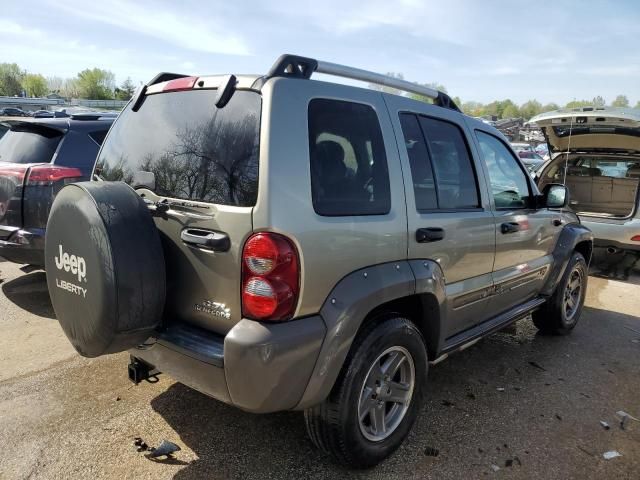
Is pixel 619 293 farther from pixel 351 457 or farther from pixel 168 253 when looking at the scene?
pixel 168 253

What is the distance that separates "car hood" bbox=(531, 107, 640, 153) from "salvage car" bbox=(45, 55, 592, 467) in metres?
3.97

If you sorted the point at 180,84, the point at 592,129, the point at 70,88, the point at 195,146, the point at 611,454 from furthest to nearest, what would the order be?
the point at 70,88 < the point at 592,129 < the point at 611,454 < the point at 180,84 < the point at 195,146

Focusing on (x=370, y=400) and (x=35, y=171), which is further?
(x=35, y=171)

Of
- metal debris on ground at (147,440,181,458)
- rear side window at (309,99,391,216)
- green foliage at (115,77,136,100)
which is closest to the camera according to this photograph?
rear side window at (309,99,391,216)

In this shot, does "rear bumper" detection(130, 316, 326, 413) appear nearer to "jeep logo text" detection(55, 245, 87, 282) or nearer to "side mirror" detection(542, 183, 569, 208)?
"jeep logo text" detection(55, 245, 87, 282)

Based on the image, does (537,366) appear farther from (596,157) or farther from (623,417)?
(596,157)

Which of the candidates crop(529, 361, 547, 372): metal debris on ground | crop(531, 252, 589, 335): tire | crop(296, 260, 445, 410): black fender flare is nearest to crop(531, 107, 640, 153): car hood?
crop(531, 252, 589, 335): tire

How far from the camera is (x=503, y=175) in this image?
3672mm

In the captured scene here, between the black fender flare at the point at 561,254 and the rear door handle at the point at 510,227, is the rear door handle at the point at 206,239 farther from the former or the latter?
the black fender flare at the point at 561,254

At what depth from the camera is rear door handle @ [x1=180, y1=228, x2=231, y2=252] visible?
2129 mm

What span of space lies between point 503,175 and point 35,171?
412 cm

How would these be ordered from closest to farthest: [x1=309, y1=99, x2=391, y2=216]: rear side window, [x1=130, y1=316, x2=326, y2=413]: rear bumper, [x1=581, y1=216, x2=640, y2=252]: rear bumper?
[x1=130, y1=316, x2=326, y2=413]: rear bumper, [x1=309, y1=99, x2=391, y2=216]: rear side window, [x1=581, y1=216, x2=640, y2=252]: rear bumper

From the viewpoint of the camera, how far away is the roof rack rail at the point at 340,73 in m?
2.27

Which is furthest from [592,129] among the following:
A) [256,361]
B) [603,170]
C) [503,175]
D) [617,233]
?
[256,361]
